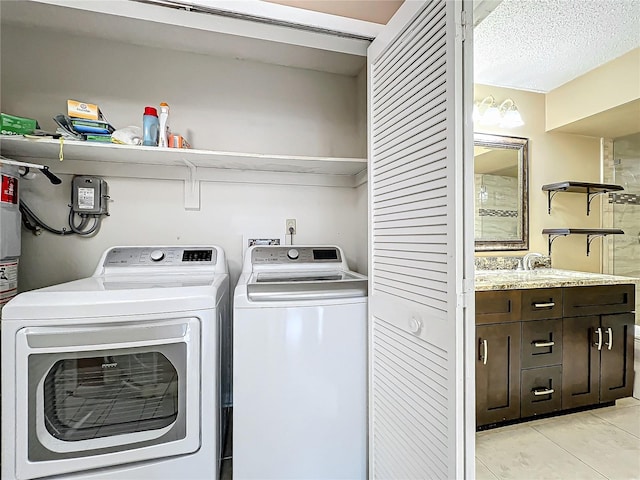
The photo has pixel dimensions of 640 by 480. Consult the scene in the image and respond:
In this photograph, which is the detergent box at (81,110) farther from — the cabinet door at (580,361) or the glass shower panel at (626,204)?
the glass shower panel at (626,204)

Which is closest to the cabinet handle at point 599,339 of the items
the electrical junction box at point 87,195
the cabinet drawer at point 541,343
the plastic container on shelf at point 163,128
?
Result: the cabinet drawer at point 541,343

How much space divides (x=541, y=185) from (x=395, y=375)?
229 centimetres

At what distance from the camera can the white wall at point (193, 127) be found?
5.92ft

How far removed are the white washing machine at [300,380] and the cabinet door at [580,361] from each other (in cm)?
150

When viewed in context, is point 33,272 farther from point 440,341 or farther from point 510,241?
point 510,241

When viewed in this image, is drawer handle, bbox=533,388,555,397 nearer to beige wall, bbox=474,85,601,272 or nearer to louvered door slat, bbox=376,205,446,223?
beige wall, bbox=474,85,601,272

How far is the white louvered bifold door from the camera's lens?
2.91 feet

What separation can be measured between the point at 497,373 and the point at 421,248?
1.33 m

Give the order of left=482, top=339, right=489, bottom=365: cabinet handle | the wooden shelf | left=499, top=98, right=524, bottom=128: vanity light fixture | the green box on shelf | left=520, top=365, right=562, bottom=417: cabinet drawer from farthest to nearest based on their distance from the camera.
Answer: left=499, top=98, right=524, bottom=128: vanity light fixture → left=520, top=365, right=562, bottom=417: cabinet drawer → left=482, top=339, right=489, bottom=365: cabinet handle → the wooden shelf → the green box on shelf

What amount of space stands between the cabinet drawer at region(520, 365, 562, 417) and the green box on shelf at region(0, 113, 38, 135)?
2959mm

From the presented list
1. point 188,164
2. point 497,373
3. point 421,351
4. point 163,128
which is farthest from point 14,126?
point 497,373

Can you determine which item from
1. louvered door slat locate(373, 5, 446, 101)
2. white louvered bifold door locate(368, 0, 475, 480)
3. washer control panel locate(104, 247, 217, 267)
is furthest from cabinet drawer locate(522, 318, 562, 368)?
washer control panel locate(104, 247, 217, 267)

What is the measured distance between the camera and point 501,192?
249 centimetres

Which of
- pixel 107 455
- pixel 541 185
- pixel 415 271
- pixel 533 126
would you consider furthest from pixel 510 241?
pixel 107 455
